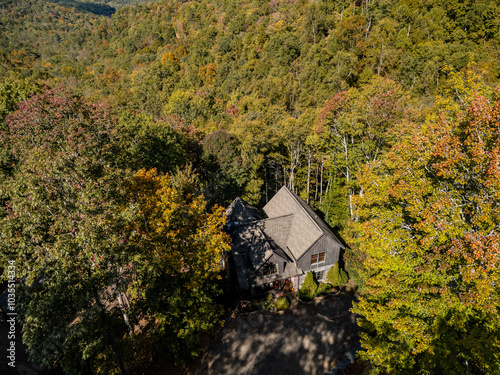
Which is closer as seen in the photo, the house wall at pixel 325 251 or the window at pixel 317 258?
the house wall at pixel 325 251

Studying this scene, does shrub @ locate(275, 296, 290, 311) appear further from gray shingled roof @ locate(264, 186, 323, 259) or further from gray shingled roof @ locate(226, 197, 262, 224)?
gray shingled roof @ locate(226, 197, 262, 224)

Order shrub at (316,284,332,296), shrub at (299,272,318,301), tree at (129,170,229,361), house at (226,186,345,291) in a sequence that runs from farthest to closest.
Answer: shrub at (316,284,332,296) → shrub at (299,272,318,301) → house at (226,186,345,291) → tree at (129,170,229,361)

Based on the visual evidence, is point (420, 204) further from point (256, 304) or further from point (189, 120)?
point (189, 120)

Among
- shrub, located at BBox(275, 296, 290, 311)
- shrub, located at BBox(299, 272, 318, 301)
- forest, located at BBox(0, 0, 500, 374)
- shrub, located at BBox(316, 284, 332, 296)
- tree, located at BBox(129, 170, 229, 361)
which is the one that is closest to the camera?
forest, located at BBox(0, 0, 500, 374)

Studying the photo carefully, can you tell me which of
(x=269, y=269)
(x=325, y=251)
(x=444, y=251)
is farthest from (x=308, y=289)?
Answer: (x=444, y=251)

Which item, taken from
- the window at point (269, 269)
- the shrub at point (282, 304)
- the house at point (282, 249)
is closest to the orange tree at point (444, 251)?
the shrub at point (282, 304)

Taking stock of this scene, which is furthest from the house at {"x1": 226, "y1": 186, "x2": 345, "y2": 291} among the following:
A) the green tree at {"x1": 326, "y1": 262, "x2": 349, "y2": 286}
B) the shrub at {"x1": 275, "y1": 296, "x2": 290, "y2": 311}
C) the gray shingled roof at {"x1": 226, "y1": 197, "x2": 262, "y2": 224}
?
the shrub at {"x1": 275, "y1": 296, "x2": 290, "y2": 311}

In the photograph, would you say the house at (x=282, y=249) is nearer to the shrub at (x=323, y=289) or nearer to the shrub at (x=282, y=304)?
the shrub at (x=323, y=289)
